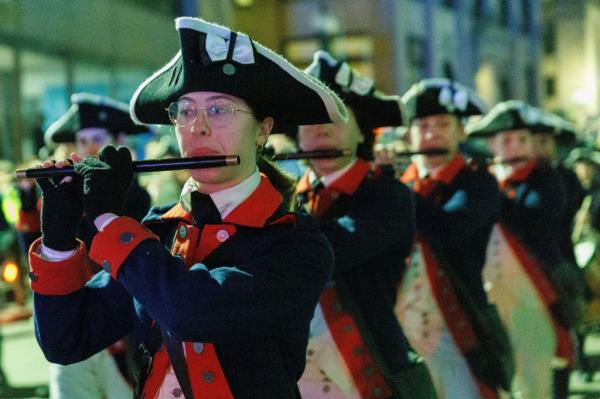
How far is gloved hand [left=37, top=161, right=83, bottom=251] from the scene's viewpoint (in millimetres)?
2504

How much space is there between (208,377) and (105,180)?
0.54 m

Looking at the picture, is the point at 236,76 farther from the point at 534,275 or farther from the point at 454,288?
the point at 534,275

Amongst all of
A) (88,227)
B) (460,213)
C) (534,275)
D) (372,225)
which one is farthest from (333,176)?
(534,275)

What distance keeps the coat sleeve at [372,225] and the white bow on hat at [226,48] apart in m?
1.32

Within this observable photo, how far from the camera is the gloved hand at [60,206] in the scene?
2.50 m

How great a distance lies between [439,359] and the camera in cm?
501

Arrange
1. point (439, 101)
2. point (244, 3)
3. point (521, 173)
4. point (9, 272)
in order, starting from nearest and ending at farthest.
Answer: point (439, 101) < point (521, 173) < point (9, 272) < point (244, 3)

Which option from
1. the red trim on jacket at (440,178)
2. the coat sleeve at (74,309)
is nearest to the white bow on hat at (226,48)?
the coat sleeve at (74,309)

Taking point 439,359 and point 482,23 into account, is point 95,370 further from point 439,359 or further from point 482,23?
point 482,23

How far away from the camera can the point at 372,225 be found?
3.88m

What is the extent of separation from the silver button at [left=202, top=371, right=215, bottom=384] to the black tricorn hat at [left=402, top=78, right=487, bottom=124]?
3.32 m

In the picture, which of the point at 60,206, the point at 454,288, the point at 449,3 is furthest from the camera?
the point at 449,3

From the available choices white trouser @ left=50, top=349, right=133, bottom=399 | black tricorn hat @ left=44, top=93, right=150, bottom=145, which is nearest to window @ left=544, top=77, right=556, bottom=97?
black tricorn hat @ left=44, top=93, right=150, bottom=145

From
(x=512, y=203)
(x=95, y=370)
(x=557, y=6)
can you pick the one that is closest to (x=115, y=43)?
(x=512, y=203)
